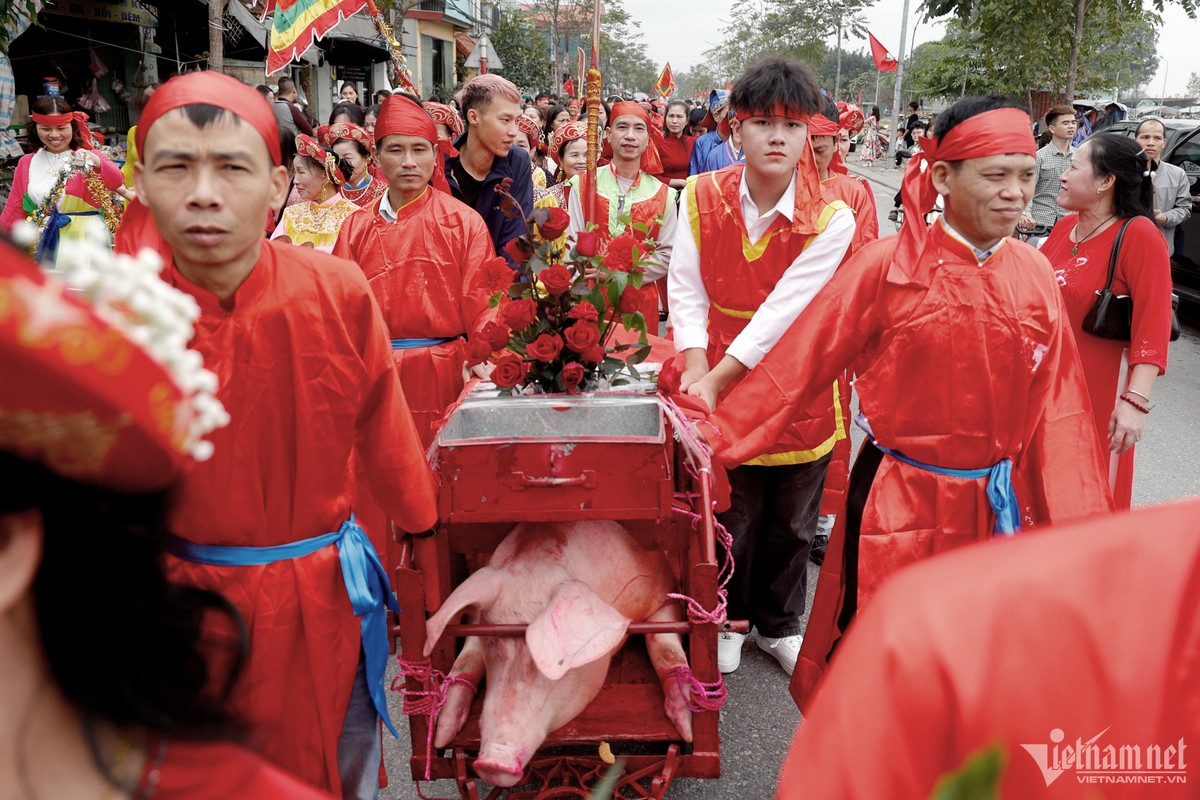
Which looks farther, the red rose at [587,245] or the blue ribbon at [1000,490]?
the red rose at [587,245]

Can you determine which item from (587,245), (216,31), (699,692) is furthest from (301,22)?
(699,692)

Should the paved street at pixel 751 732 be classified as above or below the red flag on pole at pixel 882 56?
below

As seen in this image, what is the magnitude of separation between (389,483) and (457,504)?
0.24 meters

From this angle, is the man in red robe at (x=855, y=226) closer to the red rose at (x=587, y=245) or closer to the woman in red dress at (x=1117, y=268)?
the woman in red dress at (x=1117, y=268)

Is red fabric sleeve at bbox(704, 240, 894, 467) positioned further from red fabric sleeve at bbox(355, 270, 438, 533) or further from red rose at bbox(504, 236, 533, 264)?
red fabric sleeve at bbox(355, 270, 438, 533)

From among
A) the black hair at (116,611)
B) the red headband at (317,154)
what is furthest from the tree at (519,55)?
the black hair at (116,611)

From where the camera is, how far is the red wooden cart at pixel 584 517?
247cm

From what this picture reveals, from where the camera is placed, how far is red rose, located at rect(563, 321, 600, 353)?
9.05ft

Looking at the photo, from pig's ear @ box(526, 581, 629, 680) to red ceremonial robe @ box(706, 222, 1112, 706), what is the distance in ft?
1.77

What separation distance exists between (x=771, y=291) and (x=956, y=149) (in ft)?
3.42

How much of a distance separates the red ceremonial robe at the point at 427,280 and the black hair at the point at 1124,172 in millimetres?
2550

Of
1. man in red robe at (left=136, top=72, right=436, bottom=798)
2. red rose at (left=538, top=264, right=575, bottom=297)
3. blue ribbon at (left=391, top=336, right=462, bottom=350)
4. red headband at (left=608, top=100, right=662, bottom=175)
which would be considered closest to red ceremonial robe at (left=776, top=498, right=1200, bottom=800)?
man in red robe at (left=136, top=72, right=436, bottom=798)

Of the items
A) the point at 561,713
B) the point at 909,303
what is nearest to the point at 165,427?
the point at 561,713

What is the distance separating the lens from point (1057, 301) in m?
2.74
